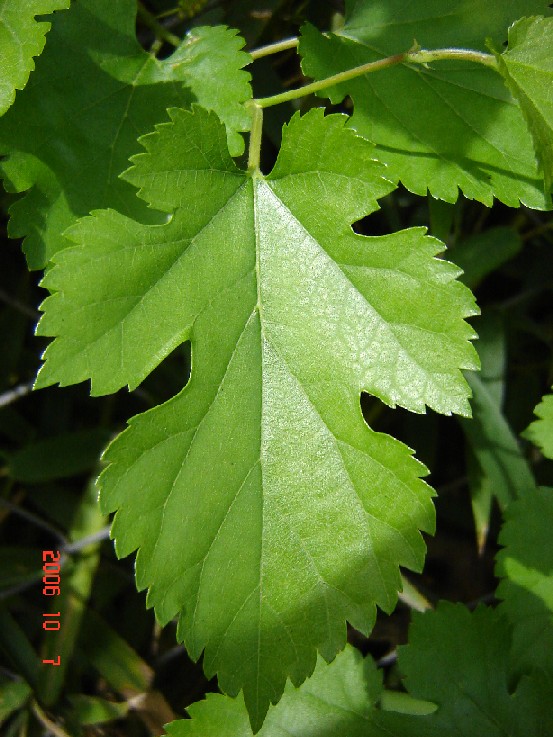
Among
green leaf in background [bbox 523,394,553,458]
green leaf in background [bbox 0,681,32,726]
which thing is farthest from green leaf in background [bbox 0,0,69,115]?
green leaf in background [bbox 0,681,32,726]

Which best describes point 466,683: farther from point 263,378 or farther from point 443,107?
point 443,107

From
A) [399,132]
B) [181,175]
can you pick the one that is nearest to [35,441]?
[181,175]

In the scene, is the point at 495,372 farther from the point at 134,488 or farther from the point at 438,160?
the point at 134,488

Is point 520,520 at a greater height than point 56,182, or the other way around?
point 56,182

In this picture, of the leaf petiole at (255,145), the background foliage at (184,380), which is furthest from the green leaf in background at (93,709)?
the leaf petiole at (255,145)
